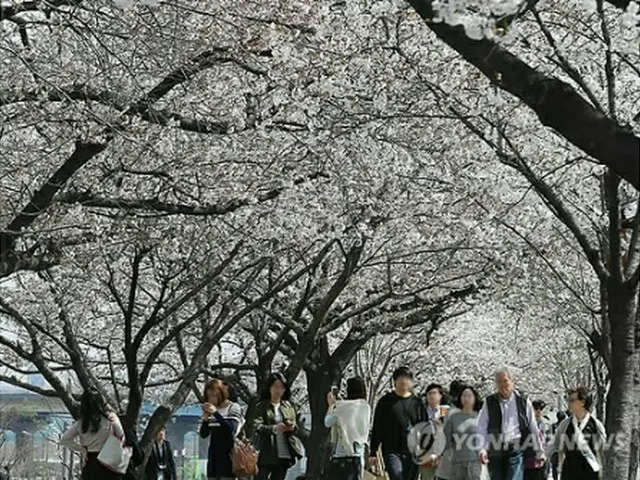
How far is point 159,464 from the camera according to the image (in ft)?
62.7

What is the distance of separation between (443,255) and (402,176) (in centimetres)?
650

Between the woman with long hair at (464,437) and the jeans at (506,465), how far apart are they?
0.27 meters

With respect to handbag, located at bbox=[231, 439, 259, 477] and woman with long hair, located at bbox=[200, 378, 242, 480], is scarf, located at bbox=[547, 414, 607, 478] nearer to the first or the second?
handbag, located at bbox=[231, 439, 259, 477]

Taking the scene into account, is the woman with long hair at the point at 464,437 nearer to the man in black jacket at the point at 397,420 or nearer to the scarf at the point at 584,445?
the man in black jacket at the point at 397,420

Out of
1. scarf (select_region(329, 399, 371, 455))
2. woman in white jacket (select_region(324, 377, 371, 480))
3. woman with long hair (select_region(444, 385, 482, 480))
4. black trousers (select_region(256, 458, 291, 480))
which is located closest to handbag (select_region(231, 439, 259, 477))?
black trousers (select_region(256, 458, 291, 480))

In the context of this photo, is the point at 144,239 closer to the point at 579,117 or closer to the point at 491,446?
the point at 491,446

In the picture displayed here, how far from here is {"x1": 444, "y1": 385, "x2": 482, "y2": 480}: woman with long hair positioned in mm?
14188

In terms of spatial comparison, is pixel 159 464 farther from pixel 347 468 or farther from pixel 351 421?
pixel 351 421

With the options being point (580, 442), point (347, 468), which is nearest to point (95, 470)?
point (347, 468)

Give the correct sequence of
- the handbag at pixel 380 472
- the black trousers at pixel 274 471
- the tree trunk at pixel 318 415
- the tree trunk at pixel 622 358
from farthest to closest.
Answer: the tree trunk at pixel 318 415 < the black trousers at pixel 274 471 < the handbag at pixel 380 472 < the tree trunk at pixel 622 358

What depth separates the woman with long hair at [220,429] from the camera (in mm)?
Result: 14898

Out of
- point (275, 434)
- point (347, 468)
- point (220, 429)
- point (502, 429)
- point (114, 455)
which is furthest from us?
point (275, 434)

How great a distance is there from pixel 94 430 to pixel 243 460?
1714 millimetres

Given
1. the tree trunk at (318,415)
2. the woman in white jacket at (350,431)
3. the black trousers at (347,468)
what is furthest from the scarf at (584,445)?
the tree trunk at (318,415)
